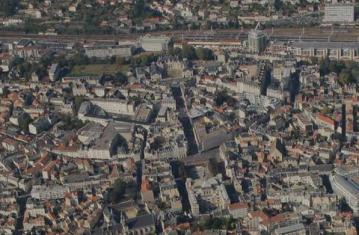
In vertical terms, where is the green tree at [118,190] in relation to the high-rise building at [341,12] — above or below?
below

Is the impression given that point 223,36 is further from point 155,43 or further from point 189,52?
point 189,52

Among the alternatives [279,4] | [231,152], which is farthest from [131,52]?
[231,152]

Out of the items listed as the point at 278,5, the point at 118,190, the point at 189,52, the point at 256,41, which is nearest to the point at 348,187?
the point at 118,190

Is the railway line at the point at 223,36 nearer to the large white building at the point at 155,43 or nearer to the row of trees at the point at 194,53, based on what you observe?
the large white building at the point at 155,43

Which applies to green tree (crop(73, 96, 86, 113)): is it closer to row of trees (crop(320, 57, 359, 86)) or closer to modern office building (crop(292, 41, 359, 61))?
row of trees (crop(320, 57, 359, 86))

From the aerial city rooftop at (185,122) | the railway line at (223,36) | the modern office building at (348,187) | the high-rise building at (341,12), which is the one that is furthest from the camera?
the high-rise building at (341,12)

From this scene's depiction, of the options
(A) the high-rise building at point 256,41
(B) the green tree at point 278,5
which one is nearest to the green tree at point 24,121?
(A) the high-rise building at point 256,41
